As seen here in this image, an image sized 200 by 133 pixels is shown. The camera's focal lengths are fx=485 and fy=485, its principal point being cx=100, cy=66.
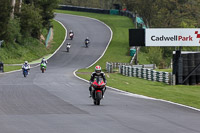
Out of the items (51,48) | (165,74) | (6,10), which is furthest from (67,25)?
(165,74)

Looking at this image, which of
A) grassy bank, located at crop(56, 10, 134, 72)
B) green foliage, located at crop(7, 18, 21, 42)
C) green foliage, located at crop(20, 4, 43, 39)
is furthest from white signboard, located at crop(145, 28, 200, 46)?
green foliage, located at crop(20, 4, 43, 39)

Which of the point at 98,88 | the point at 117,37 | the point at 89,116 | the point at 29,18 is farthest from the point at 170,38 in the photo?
the point at 117,37

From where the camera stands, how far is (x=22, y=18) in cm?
6412

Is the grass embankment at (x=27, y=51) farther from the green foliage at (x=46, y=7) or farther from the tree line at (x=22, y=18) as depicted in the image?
A: the green foliage at (x=46, y=7)

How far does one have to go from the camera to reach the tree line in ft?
185

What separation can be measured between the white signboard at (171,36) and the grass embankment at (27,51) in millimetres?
15717

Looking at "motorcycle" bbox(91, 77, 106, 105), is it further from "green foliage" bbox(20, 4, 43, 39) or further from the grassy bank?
"green foliage" bbox(20, 4, 43, 39)

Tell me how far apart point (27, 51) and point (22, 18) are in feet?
15.2

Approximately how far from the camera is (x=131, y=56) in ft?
220

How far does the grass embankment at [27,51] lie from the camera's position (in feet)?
185

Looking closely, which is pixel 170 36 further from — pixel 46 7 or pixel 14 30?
pixel 46 7

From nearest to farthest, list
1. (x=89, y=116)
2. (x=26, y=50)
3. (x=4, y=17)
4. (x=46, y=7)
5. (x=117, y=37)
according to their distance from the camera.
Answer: (x=89, y=116)
(x=4, y=17)
(x=26, y=50)
(x=46, y=7)
(x=117, y=37)

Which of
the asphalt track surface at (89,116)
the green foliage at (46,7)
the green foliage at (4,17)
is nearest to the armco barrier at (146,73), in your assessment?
the green foliage at (4,17)

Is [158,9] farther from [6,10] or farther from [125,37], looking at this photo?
[6,10]
